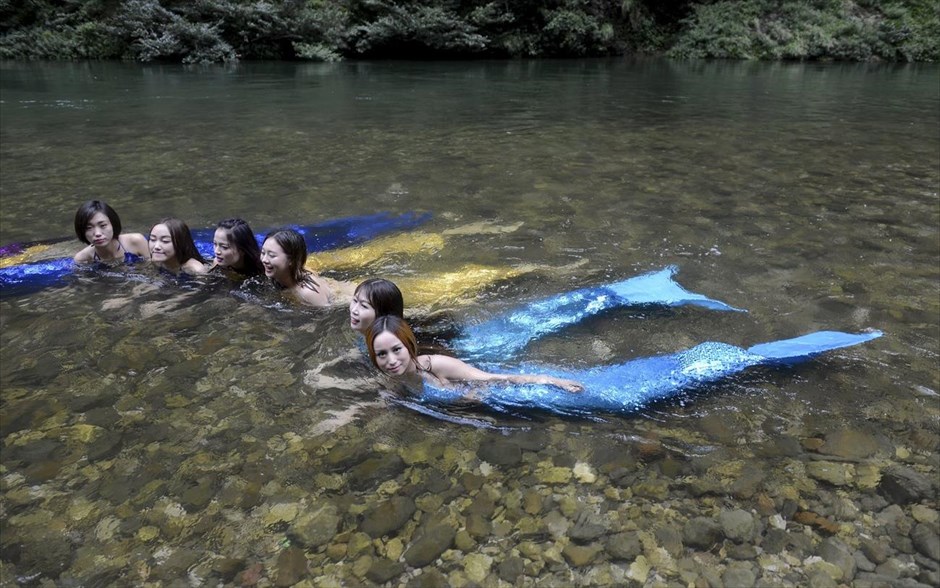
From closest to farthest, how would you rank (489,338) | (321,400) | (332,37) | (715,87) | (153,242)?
(321,400) → (489,338) → (153,242) → (715,87) → (332,37)

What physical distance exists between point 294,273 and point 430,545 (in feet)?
7.85

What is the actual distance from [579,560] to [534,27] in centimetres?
2421

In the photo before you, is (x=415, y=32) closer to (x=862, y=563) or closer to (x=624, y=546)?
(x=624, y=546)

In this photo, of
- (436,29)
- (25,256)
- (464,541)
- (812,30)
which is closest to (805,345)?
(464,541)

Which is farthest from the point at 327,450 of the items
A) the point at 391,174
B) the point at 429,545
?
the point at 391,174

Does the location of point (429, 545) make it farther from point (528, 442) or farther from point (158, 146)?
point (158, 146)

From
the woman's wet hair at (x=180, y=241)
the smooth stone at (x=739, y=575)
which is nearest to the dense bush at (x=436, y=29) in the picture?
the woman's wet hair at (x=180, y=241)

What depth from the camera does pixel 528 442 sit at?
9.27 feet

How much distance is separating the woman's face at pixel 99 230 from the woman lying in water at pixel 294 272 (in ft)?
4.52

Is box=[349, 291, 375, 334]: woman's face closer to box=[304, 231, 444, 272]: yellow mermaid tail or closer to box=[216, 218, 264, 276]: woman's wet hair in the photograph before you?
box=[216, 218, 264, 276]: woman's wet hair

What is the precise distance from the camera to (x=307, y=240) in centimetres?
541

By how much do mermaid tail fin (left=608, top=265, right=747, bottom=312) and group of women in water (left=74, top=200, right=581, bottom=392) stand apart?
1.23 m

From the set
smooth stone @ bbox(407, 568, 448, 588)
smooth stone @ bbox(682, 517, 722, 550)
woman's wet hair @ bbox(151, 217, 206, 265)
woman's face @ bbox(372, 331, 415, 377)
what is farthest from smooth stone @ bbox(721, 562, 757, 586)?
woman's wet hair @ bbox(151, 217, 206, 265)

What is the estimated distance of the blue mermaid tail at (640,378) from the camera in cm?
306
